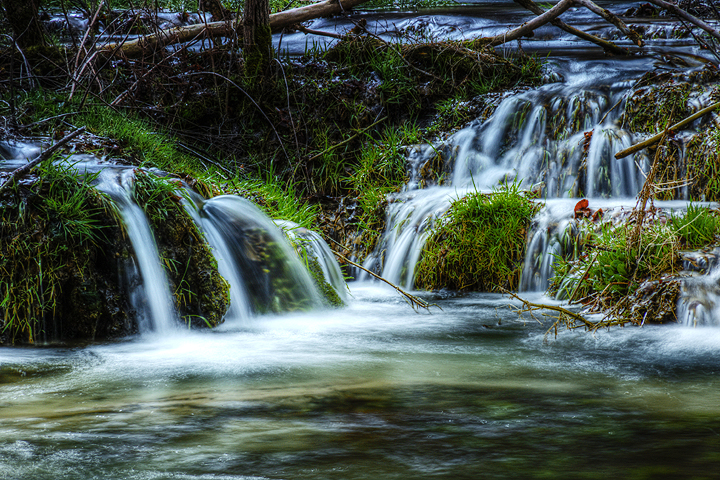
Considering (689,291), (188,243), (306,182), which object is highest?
(306,182)

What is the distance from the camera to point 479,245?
5434 mm

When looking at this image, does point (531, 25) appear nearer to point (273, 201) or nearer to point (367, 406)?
point (273, 201)

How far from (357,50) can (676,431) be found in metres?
6.82

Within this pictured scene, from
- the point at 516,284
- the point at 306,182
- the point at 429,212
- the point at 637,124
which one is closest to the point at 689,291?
the point at 516,284

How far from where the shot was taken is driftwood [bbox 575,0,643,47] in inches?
292

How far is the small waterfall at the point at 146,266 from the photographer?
3.73 meters

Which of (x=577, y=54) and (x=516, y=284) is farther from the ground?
(x=577, y=54)

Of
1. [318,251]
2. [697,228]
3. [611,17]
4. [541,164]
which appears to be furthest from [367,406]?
[611,17]

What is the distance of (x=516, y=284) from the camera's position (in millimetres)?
5316

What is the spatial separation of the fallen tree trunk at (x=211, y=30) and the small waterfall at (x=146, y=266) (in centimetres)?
362

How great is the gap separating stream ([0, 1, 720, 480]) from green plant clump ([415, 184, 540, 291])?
59 cm

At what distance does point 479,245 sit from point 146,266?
286 cm

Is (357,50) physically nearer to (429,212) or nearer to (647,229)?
(429,212)

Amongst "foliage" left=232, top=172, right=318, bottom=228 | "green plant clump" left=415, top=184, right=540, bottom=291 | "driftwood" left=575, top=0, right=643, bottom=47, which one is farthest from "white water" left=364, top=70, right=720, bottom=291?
"foliage" left=232, top=172, right=318, bottom=228
